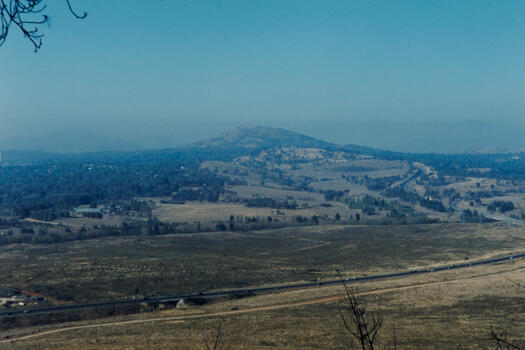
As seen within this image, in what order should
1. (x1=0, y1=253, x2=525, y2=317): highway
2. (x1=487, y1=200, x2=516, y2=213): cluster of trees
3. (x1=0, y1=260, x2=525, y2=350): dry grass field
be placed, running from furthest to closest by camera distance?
(x1=487, y1=200, x2=516, y2=213): cluster of trees < (x1=0, y1=253, x2=525, y2=317): highway < (x1=0, y1=260, x2=525, y2=350): dry grass field

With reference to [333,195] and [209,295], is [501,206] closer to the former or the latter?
[333,195]

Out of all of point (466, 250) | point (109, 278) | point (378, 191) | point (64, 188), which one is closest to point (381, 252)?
point (466, 250)

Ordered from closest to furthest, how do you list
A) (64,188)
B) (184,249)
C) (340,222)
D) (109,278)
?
(109,278) → (184,249) → (340,222) → (64,188)

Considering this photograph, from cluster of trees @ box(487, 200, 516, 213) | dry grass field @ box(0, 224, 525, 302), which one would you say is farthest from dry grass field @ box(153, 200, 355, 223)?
cluster of trees @ box(487, 200, 516, 213)

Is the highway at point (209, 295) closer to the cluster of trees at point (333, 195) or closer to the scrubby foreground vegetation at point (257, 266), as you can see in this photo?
the scrubby foreground vegetation at point (257, 266)

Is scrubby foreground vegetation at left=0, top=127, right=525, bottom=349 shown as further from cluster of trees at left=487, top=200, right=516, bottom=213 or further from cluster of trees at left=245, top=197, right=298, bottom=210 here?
cluster of trees at left=487, top=200, right=516, bottom=213

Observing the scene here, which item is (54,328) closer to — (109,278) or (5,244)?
(109,278)

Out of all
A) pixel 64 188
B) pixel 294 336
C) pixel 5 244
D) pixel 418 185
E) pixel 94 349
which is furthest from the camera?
pixel 418 185

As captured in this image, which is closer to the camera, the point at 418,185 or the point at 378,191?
the point at 378,191
